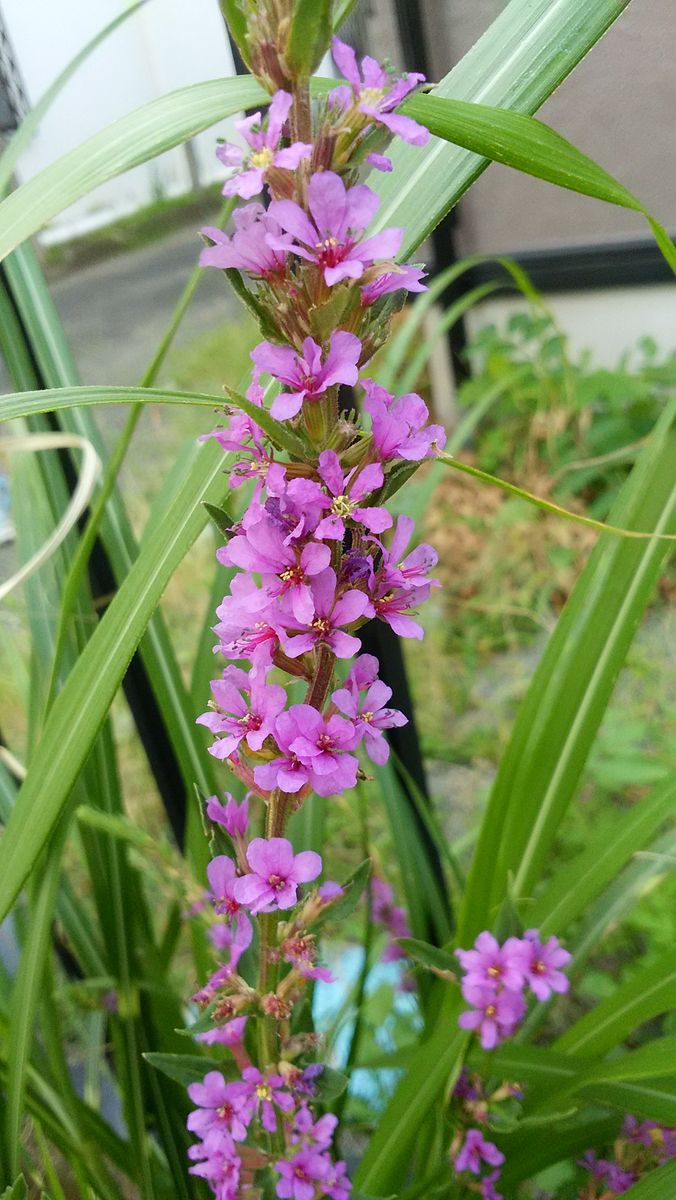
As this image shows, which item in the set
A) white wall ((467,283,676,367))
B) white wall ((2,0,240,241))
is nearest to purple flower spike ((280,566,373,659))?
white wall ((2,0,240,241))

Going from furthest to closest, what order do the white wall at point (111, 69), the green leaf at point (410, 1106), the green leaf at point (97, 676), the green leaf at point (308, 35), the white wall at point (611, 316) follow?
the white wall at point (611, 316)
the white wall at point (111, 69)
the green leaf at point (410, 1106)
the green leaf at point (97, 676)
the green leaf at point (308, 35)

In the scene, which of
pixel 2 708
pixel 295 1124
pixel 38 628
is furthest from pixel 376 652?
pixel 2 708

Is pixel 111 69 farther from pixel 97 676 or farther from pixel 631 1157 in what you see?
pixel 631 1157

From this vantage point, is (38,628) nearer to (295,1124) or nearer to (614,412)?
(295,1124)

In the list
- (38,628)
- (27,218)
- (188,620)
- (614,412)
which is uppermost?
(614,412)

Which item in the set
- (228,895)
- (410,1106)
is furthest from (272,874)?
(410,1106)

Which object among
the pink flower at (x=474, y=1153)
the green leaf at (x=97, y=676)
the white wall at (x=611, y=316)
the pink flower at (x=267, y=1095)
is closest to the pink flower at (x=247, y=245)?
the green leaf at (x=97, y=676)

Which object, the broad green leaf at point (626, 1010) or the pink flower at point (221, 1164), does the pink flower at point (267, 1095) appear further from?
the broad green leaf at point (626, 1010)
